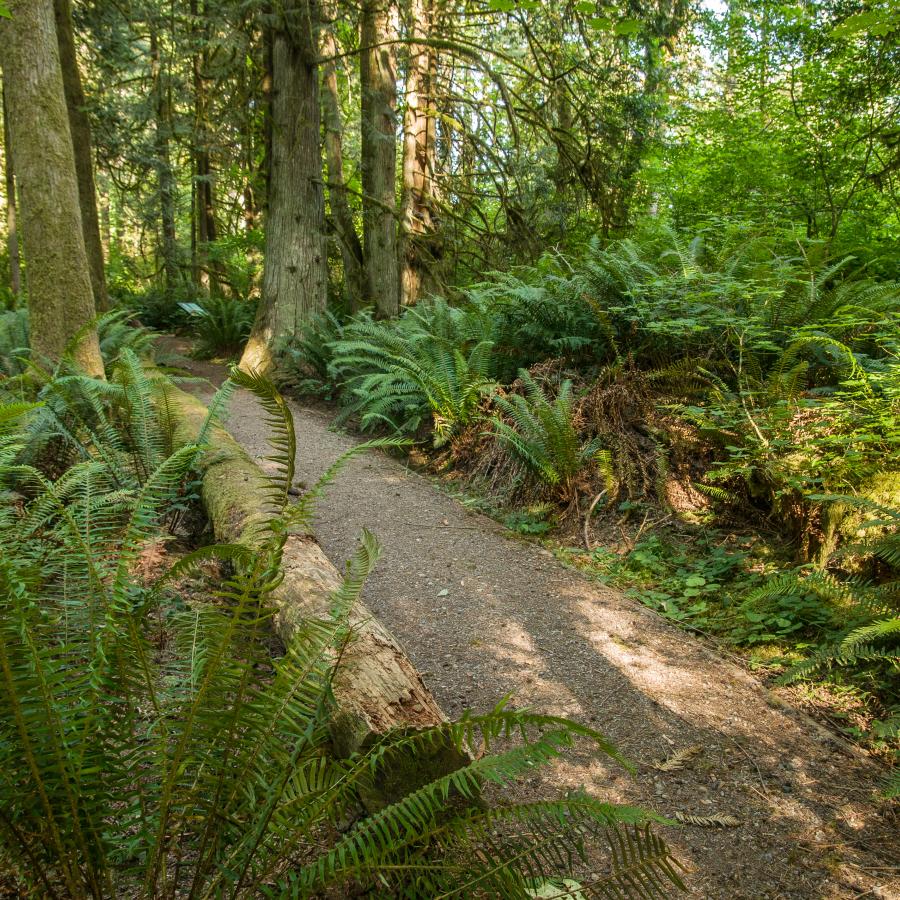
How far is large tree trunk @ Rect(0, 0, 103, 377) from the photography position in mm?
5070

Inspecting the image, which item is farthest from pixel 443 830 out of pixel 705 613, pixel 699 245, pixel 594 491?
pixel 699 245

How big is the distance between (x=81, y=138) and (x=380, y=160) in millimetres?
4346

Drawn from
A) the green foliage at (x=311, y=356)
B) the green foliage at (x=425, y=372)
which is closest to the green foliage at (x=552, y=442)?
the green foliage at (x=425, y=372)

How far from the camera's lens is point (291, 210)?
8852mm

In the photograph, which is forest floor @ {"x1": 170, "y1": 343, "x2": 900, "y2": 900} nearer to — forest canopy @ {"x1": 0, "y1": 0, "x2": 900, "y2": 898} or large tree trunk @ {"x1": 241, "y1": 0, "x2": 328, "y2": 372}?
forest canopy @ {"x1": 0, "y1": 0, "x2": 900, "y2": 898}

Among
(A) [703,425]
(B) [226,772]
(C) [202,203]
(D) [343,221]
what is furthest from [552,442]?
(C) [202,203]

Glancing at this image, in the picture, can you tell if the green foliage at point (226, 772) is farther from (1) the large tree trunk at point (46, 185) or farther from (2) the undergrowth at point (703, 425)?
(1) the large tree trunk at point (46, 185)

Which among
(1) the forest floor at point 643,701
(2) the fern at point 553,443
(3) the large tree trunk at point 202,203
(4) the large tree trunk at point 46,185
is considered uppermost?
(3) the large tree trunk at point 202,203

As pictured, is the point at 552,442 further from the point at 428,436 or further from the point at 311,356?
the point at 311,356

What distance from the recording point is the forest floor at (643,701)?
2068 mm

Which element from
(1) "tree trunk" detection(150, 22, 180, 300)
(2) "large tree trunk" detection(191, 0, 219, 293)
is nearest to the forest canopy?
(1) "tree trunk" detection(150, 22, 180, 300)

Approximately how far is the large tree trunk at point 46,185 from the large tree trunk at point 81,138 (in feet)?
10.3

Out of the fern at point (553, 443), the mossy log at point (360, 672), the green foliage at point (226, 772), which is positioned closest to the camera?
the green foliage at point (226, 772)

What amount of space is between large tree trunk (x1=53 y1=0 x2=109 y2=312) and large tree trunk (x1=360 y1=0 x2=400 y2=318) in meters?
3.94
